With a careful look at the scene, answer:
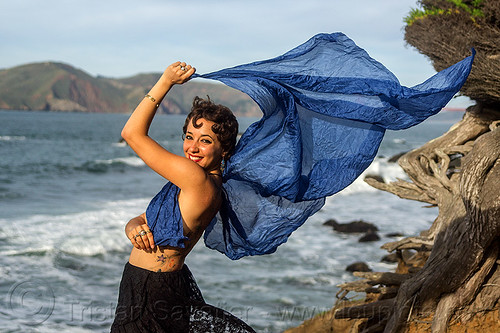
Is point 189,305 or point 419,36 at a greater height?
point 419,36

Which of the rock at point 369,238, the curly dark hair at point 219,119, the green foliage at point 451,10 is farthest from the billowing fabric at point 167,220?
the rock at point 369,238

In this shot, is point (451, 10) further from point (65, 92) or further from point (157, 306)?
point (65, 92)

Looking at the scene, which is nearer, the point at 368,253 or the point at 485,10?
the point at 485,10

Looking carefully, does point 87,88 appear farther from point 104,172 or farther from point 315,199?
point 315,199

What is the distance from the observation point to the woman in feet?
10.1

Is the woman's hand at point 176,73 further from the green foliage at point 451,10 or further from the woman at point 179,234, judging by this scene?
the green foliage at point 451,10

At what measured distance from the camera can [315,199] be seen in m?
3.58

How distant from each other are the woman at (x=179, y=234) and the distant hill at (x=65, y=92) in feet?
549

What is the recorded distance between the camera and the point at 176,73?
9.61ft

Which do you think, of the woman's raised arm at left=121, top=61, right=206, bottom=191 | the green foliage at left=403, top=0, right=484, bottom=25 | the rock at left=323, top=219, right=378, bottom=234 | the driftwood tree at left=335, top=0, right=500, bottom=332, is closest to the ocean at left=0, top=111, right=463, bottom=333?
the rock at left=323, top=219, right=378, bottom=234

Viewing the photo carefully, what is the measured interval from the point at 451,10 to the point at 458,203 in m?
1.99

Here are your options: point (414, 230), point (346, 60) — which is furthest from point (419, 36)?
point (414, 230)

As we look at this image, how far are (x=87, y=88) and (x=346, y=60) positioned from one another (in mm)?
196812

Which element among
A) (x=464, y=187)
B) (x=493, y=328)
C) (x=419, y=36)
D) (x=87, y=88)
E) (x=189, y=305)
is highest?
(x=87, y=88)
